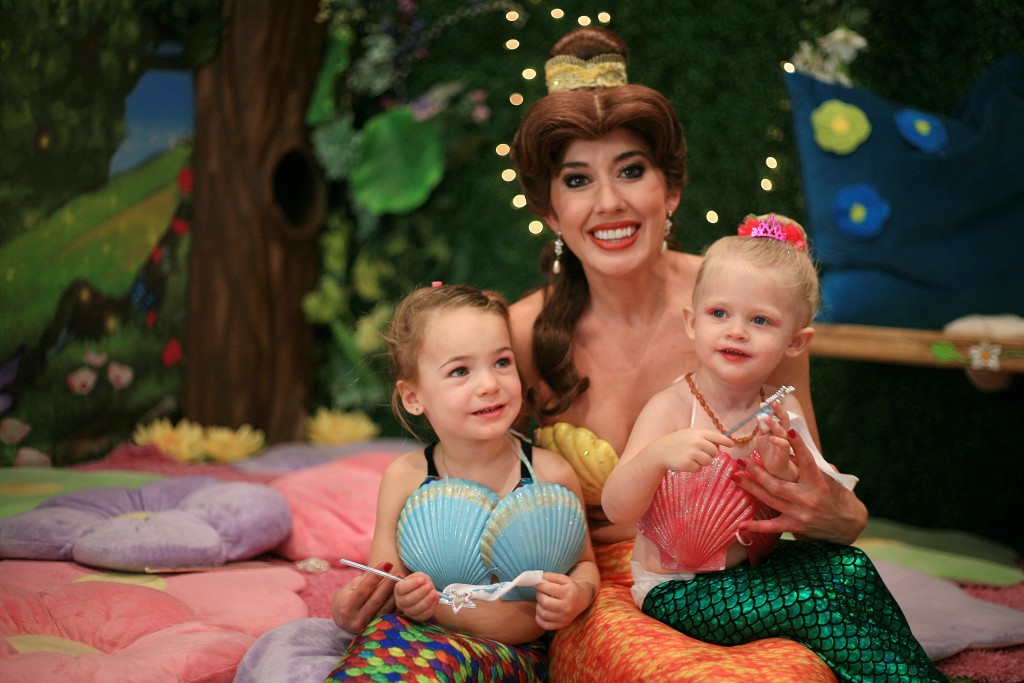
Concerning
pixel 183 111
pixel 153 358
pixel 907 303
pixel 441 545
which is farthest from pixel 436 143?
pixel 441 545

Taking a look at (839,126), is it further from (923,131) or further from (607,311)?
(607,311)

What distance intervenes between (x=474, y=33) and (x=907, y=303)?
83.5 inches

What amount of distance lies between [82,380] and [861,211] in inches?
107

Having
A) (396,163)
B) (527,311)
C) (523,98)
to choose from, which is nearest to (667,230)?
(527,311)

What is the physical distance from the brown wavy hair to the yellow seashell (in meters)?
0.08

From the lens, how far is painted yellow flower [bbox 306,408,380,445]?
4297 millimetres

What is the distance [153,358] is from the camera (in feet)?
12.9

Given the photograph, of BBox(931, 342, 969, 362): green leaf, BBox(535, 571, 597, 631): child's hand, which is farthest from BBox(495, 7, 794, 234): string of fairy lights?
BBox(535, 571, 597, 631): child's hand

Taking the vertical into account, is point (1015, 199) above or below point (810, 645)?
above

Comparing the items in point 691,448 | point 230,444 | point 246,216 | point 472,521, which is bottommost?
point 230,444

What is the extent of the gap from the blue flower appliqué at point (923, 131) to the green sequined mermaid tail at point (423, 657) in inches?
83.5

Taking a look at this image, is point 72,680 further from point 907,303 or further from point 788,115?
point 788,115

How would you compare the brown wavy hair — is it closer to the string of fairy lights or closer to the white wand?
the white wand

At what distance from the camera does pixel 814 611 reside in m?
1.83
